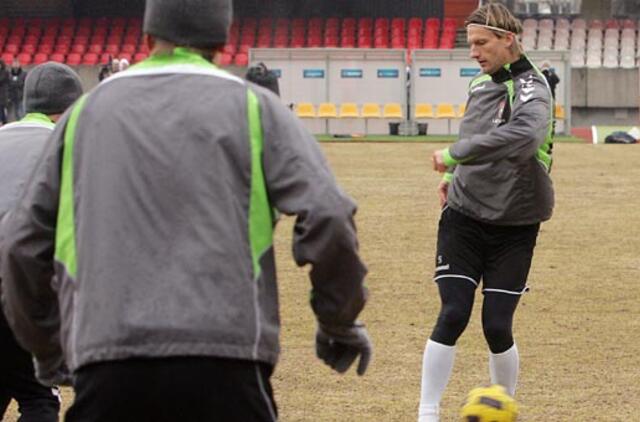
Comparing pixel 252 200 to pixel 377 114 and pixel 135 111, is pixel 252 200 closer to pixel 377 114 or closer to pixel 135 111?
pixel 135 111

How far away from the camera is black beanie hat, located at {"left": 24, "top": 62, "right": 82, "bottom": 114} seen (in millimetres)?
5848

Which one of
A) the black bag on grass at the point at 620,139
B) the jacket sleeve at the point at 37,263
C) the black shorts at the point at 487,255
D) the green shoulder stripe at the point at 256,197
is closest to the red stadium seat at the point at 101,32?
the black bag on grass at the point at 620,139

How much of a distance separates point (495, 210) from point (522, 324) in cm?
352

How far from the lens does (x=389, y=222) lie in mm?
16859

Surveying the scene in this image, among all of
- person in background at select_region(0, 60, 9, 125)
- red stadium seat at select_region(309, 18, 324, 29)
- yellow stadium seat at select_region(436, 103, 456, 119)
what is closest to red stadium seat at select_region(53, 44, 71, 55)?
person in background at select_region(0, 60, 9, 125)

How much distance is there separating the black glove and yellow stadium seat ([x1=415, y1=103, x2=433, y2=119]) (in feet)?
108

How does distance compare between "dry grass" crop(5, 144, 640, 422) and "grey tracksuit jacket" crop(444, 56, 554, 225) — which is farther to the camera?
"dry grass" crop(5, 144, 640, 422)

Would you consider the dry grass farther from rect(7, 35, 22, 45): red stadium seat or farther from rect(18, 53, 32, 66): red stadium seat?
rect(7, 35, 22, 45): red stadium seat

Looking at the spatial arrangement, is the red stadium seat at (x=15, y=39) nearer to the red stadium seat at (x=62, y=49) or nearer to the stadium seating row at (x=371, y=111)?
the red stadium seat at (x=62, y=49)

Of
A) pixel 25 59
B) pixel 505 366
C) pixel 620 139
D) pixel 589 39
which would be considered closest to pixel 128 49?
pixel 25 59

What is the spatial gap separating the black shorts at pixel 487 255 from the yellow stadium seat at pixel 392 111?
29.9 metres

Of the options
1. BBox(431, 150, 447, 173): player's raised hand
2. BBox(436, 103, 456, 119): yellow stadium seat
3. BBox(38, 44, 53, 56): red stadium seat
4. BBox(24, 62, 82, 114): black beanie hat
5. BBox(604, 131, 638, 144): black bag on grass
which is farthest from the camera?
BBox(38, 44, 53, 56): red stadium seat

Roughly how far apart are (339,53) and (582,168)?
12.9 metres

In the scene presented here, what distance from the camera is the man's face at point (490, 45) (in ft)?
22.8
